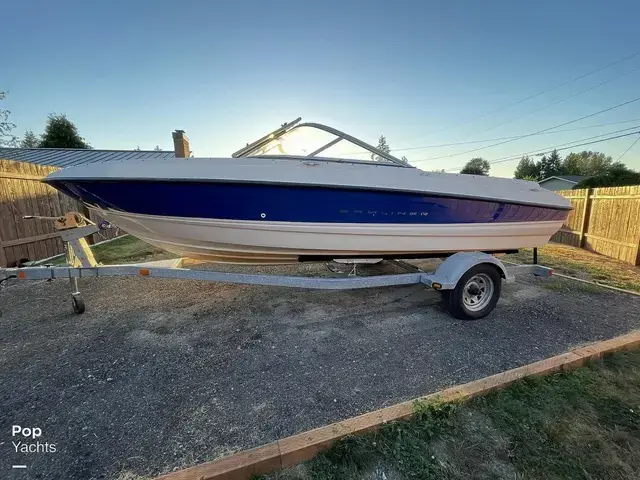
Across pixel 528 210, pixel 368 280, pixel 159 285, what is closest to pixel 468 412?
pixel 368 280

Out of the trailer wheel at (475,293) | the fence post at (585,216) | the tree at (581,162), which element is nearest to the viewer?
the trailer wheel at (475,293)

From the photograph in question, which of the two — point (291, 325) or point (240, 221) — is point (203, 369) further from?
point (240, 221)

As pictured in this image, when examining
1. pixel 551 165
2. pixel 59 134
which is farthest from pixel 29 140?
pixel 551 165

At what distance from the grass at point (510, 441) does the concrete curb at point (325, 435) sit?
0.04 metres

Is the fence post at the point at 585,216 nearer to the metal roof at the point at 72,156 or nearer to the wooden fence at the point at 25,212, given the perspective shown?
the wooden fence at the point at 25,212

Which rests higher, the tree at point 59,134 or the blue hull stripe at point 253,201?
the tree at point 59,134

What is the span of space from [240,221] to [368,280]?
1366 mm

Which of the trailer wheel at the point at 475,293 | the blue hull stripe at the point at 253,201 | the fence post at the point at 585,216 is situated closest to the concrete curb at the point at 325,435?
the trailer wheel at the point at 475,293

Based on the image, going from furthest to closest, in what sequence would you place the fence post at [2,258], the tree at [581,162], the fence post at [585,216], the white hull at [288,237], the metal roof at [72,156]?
the tree at [581,162] < the metal roof at [72,156] < the fence post at [585,216] < the fence post at [2,258] < the white hull at [288,237]

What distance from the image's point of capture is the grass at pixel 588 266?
456cm

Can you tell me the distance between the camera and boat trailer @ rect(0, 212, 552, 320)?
2766 mm

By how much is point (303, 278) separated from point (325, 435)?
1.45 metres

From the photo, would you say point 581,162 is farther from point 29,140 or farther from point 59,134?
point 29,140

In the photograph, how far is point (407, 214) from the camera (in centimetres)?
289
